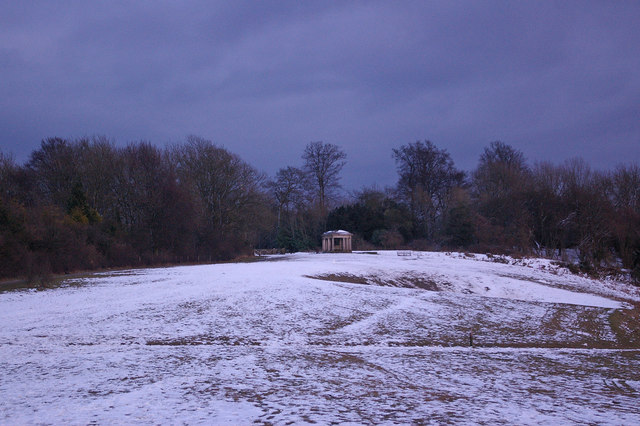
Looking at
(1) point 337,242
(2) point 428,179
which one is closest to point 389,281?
(1) point 337,242

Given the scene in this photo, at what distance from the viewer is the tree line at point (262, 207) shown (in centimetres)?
3459

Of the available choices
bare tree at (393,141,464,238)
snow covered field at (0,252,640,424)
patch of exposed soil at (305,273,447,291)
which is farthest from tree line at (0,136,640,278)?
patch of exposed soil at (305,273,447,291)

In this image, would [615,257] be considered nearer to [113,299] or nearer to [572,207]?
[572,207]

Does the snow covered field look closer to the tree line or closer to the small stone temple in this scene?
the tree line

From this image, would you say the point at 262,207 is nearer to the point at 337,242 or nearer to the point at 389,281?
the point at 337,242

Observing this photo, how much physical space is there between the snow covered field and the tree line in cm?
1069

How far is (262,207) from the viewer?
54.1 m

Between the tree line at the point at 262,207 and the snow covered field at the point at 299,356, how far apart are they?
10.7m

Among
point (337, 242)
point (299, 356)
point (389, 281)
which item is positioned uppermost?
point (337, 242)

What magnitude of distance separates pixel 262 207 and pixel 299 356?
143ft

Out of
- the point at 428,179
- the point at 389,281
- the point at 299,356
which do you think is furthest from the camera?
the point at 428,179

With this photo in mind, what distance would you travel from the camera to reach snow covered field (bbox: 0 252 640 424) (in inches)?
275

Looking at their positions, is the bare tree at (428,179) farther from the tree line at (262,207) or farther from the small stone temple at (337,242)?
the small stone temple at (337,242)

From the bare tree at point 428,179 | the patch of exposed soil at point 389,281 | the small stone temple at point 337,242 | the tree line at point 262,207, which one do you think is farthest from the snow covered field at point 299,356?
the bare tree at point 428,179
